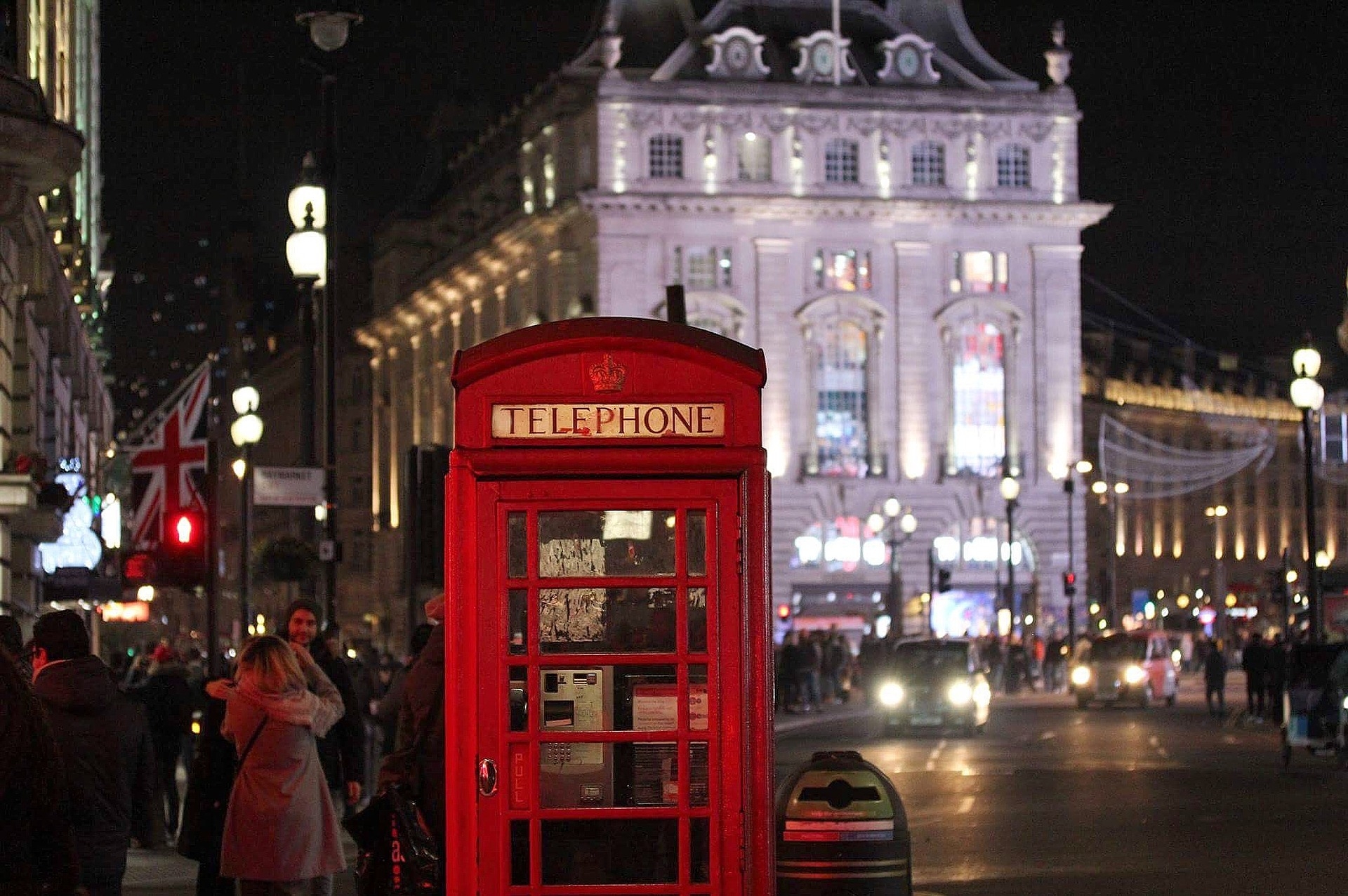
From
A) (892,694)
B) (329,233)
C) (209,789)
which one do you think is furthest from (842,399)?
(209,789)

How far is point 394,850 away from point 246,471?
15281 millimetres

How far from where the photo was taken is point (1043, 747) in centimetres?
3794

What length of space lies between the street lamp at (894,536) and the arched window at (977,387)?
3.70 meters

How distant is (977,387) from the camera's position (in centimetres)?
9969

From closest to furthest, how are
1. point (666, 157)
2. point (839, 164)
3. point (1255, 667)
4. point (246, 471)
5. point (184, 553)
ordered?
1. point (184, 553)
2. point (246, 471)
3. point (1255, 667)
4. point (666, 157)
5. point (839, 164)

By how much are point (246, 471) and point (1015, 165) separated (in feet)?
251

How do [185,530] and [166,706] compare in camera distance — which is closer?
[166,706]

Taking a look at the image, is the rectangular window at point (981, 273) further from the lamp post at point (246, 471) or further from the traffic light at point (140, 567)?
the traffic light at point (140, 567)

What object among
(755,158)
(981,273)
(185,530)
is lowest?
(185,530)

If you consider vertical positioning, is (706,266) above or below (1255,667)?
above

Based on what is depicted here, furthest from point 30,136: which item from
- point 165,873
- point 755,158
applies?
point 755,158

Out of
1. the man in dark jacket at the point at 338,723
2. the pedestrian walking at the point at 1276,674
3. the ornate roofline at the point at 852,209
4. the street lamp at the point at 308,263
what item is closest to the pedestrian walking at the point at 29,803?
the man in dark jacket at the point at 338,723

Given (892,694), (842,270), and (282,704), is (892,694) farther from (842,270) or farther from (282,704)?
(842,270)

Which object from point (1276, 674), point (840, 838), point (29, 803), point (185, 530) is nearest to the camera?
point (29, 803)
